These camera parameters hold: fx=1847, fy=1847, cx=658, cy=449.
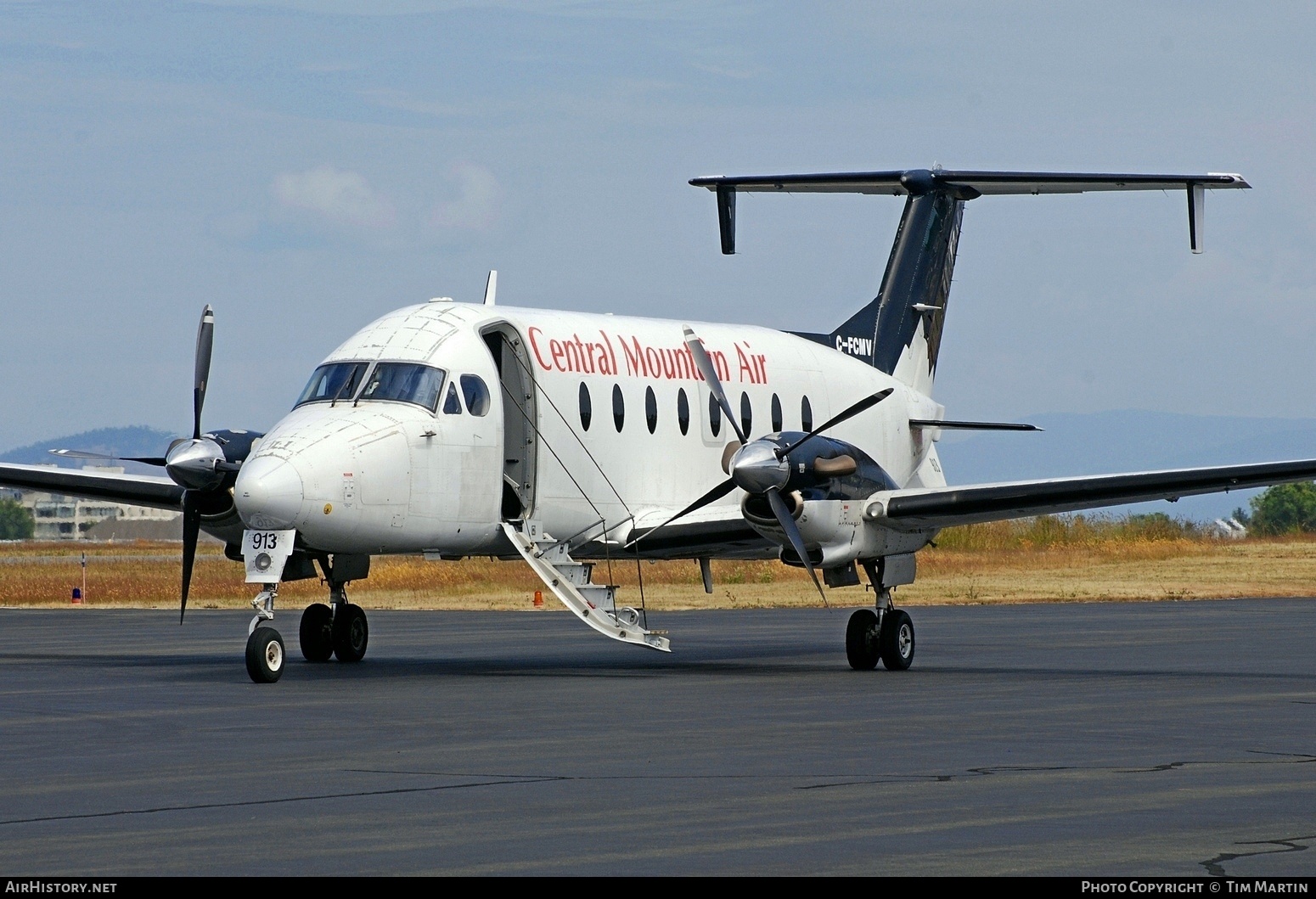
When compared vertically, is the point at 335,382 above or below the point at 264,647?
above

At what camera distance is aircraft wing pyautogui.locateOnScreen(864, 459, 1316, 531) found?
21.2 m

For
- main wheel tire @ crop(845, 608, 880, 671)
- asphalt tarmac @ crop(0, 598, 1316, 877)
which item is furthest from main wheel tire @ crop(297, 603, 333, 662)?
main wheel tire @ crop(845, 608, 880, 671)

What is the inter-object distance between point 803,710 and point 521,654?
950cm

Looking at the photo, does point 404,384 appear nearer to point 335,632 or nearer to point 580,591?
point 580,591

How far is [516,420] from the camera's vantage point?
888 inches

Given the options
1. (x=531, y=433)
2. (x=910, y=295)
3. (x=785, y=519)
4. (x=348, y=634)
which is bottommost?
(x=348, y=634)

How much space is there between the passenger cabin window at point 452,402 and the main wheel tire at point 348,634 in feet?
11.6

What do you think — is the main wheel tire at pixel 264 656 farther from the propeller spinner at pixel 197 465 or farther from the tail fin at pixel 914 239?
the tail fin at pixel 914 239

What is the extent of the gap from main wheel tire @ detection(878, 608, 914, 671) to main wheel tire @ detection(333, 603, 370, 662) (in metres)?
6.47

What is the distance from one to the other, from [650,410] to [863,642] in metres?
4.19

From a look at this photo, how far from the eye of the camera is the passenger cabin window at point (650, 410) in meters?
24.0

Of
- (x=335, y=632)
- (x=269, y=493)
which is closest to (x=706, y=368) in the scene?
(x=335, y=632)

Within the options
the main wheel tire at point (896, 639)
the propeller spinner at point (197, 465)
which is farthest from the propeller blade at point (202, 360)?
the main wheel tire at point (896, 639)

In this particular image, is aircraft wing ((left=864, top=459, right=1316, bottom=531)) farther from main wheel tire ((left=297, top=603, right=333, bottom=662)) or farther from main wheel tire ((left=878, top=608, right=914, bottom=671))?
main wheel tire ((left=297, top=603, right=333, bottom=662))
